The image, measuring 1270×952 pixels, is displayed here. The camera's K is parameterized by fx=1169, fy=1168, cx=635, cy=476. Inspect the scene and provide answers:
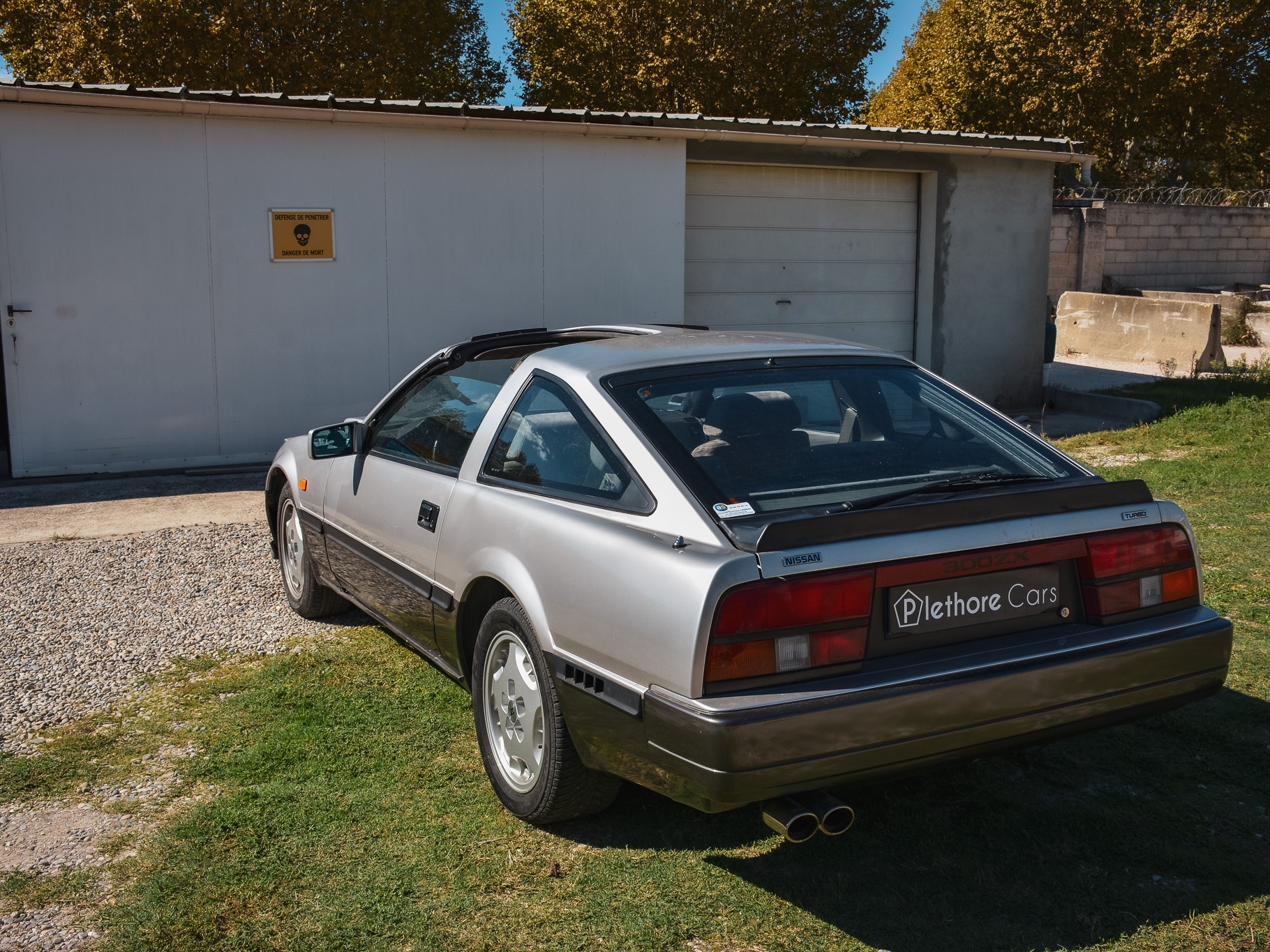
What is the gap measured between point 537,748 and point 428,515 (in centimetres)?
102

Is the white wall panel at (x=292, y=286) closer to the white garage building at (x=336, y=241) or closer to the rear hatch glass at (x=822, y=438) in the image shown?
the white garage building at (x=336, y=241)

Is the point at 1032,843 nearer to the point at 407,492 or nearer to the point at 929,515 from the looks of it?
the point at 929,515

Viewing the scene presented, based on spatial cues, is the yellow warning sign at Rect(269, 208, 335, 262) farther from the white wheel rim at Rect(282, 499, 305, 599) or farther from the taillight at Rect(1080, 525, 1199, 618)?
the taillight at Rect(1080, 525, 1199, 618)

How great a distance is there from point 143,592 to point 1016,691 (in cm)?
491

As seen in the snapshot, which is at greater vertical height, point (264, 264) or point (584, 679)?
point (264, 264)

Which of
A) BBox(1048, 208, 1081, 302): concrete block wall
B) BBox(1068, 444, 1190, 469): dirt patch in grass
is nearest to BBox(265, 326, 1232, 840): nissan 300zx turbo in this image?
BBox(1068, 444, 1190, 469): dirt patch in grass

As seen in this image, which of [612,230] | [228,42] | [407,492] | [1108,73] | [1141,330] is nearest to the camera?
[407,492]

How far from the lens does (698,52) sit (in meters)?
31.5

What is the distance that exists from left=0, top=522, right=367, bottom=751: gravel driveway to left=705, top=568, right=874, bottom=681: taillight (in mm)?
2903

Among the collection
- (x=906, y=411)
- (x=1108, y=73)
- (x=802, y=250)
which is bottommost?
(x=906, y=411)

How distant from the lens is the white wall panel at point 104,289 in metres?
9.06

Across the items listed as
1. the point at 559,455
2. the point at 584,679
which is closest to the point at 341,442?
the point at 559,455

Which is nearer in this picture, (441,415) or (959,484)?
(959,484)

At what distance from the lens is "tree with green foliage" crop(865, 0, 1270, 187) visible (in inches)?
1315
